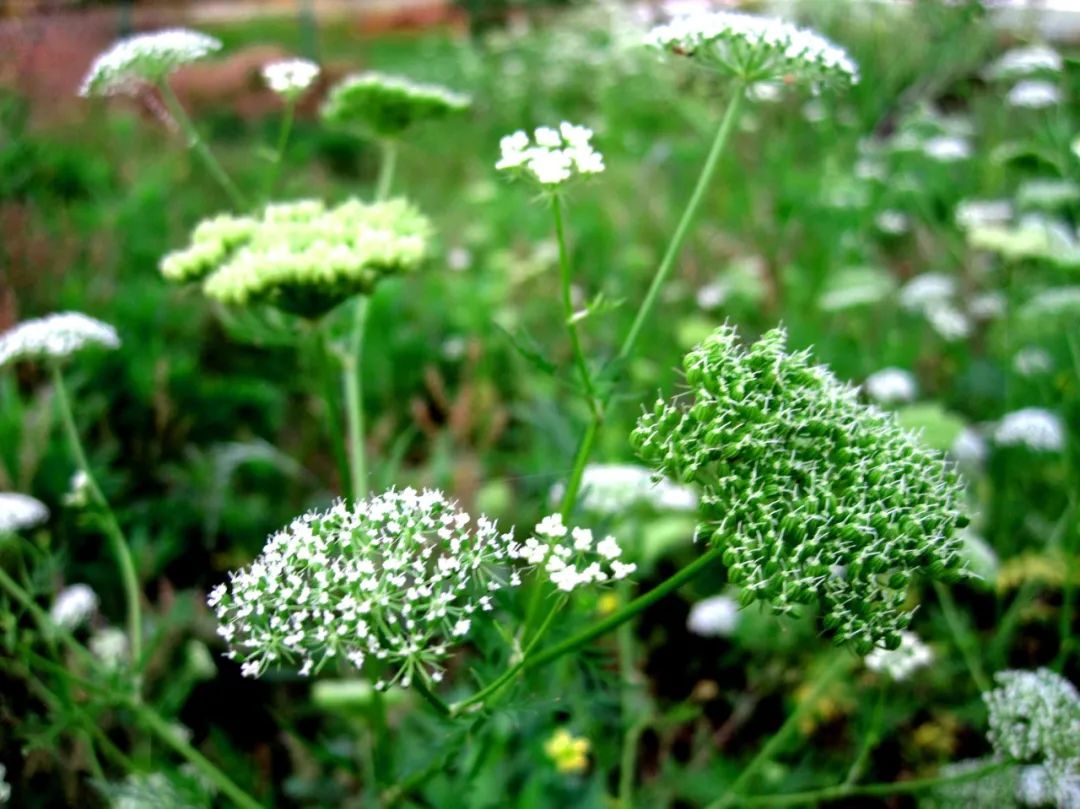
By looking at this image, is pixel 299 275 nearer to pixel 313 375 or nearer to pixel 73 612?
pixel 73 612

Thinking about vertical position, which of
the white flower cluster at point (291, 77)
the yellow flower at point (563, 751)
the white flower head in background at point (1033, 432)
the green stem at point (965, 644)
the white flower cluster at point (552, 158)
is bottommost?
the yellow flower at point (563, 751)

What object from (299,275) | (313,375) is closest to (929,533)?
(299,275)

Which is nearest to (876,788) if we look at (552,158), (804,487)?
(804,487)

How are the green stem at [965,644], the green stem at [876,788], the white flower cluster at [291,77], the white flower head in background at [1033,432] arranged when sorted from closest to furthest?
the green stem at [876,788]
the white flower cluster at [291,77]
the green stem at [965,644]
the white flower head in background at [1033,432]

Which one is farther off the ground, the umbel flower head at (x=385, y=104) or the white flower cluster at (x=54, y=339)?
the umbel flower head at (x=385, y=104)

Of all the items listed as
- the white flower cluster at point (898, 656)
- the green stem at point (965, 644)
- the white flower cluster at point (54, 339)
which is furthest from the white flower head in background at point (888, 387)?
the white flower cluster at point (54, 339)

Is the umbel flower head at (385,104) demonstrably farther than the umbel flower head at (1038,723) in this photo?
Yes

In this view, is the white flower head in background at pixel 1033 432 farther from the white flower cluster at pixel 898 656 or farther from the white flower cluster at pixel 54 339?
the white flower cluster at pixel 54 339
